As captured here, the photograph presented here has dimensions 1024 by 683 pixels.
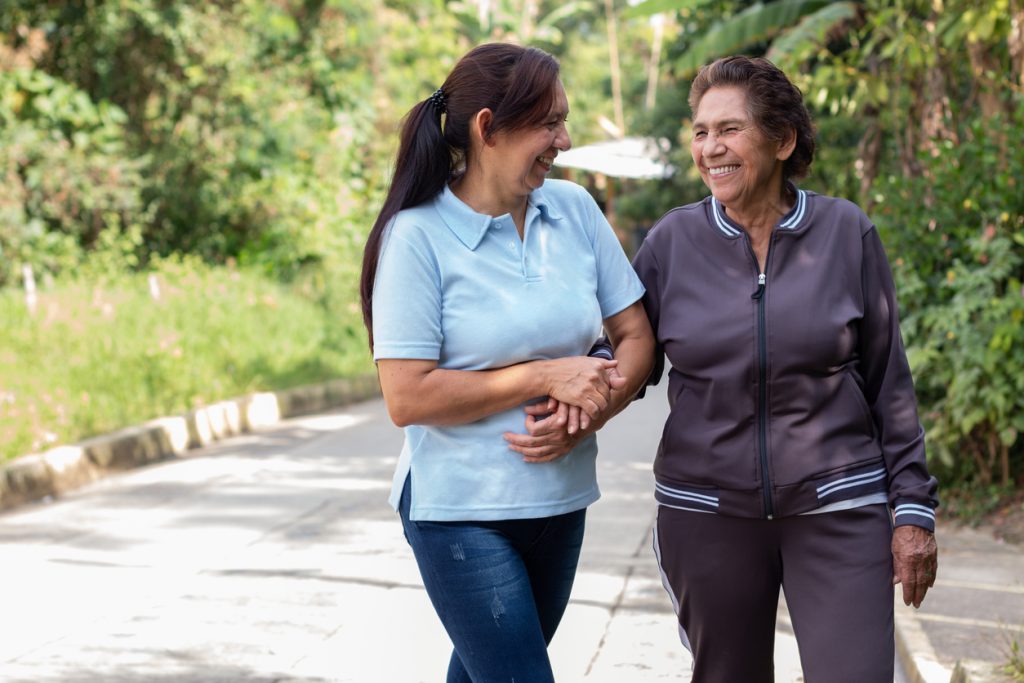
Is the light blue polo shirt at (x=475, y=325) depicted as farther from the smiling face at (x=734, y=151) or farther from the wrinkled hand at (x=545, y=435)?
the smiling face at (x=734, y=151)

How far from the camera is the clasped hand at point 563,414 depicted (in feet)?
9.34

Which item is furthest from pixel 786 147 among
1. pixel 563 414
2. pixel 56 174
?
pixel 56 174

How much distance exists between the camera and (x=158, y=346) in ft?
42.5

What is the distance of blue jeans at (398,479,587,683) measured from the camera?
2844 mm

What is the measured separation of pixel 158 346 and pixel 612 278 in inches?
413

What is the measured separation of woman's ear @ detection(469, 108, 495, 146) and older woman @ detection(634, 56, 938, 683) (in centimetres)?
54

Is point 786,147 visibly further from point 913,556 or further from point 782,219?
point 913,556

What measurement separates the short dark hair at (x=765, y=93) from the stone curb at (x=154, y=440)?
22.3 ft

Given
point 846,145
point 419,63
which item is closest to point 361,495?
point 846,145

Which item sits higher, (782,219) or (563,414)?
(782,219)

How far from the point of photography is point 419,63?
24.4 m

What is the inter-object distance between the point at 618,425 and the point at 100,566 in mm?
5970

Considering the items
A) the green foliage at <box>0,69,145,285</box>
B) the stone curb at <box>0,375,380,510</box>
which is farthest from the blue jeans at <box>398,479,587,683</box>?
the green foliage at <box>0,69,145,285</box>

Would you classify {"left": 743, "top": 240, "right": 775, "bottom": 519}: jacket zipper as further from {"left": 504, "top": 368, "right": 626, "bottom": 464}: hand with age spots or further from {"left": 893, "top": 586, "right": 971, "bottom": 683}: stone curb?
{"left": 893, "top": 586, "right": 971, "bottom": 683}: stone curb
